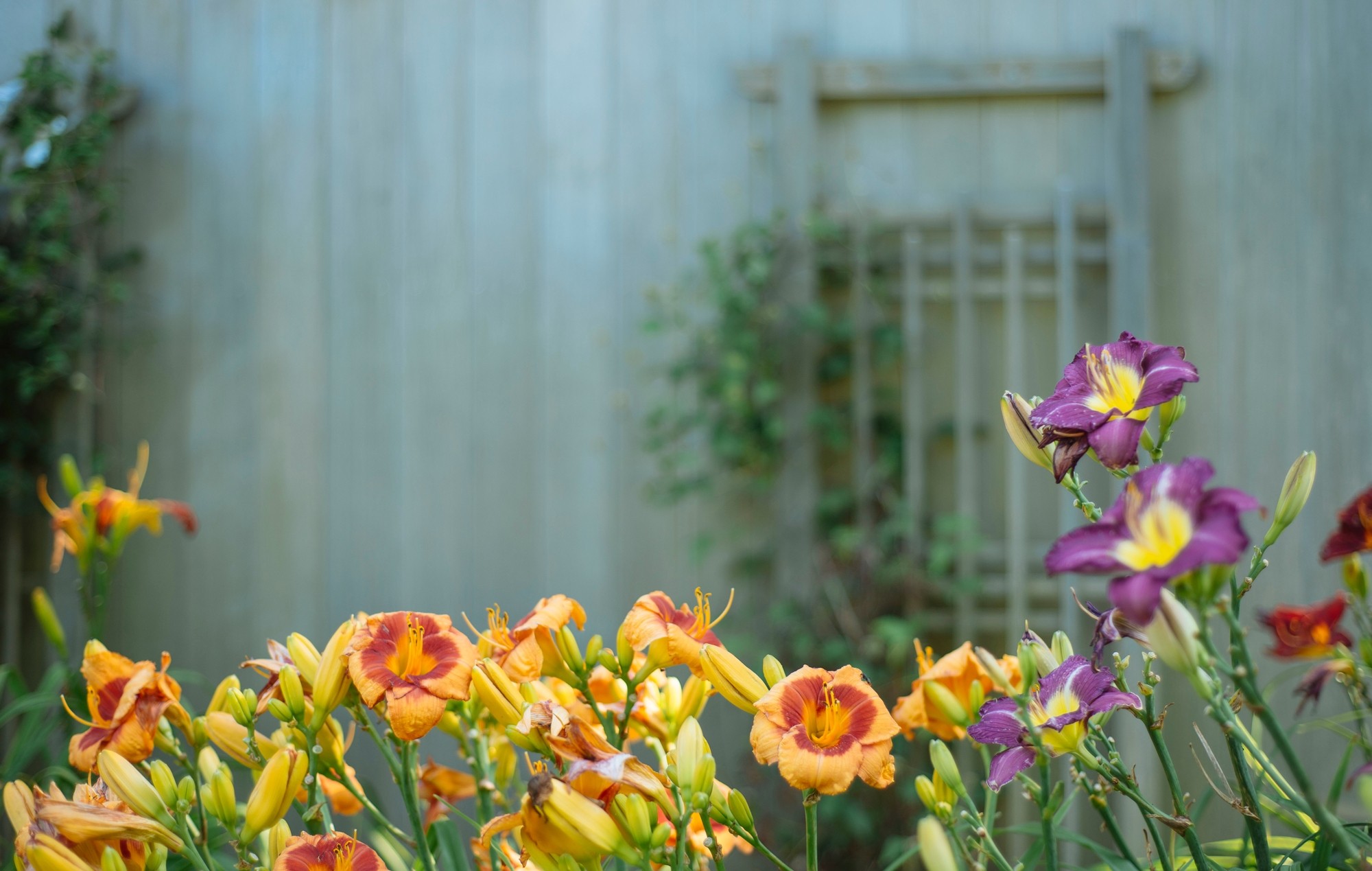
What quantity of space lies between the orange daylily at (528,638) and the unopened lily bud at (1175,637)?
0.22m

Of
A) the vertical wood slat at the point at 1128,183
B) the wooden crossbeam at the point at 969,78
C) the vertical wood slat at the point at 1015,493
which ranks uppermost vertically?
the wooden crossbeam at the point at 969,78

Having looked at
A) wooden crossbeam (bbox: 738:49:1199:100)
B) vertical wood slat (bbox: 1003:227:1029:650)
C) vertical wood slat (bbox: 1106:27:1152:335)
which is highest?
wooden crossbeam (bbox: 738:49:1199:100)

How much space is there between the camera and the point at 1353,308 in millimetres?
1981

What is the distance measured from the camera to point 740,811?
1.35ft

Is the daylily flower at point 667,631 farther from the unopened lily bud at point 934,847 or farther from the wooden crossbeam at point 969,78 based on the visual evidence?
the wooden crossbeam at point 969,78

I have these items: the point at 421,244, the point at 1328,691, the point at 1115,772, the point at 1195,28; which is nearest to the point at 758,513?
the point at 421,244


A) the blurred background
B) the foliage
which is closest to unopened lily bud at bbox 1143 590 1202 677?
the blurred background

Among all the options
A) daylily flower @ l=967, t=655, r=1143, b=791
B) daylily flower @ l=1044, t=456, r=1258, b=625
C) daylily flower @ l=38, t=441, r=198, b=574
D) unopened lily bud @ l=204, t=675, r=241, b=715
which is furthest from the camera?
daylily flower @ l=38, t=441, r=198, b=574

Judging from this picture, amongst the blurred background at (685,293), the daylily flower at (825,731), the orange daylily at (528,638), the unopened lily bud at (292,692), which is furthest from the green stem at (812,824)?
the blurred background at (685,293)

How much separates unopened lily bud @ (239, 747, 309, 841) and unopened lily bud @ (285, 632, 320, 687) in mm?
48

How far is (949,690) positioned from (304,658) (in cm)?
31

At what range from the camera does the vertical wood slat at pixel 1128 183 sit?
1883 mm

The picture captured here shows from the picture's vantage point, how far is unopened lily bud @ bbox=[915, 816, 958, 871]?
331mm

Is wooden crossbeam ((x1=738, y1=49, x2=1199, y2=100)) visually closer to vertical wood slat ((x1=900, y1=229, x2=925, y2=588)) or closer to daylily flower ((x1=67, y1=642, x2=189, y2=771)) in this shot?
vertical wood slat ((x1=900, y1=229, x2=925, y2=588))
